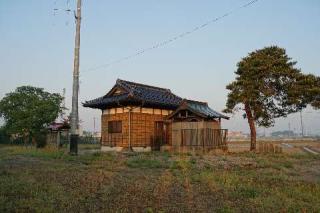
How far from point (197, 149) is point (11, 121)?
83.3 feet

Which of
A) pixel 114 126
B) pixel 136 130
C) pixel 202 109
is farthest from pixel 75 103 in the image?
pixel 202 109

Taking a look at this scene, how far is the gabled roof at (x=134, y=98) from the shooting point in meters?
23.4

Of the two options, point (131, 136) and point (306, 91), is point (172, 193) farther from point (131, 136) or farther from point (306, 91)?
point (306, 91)

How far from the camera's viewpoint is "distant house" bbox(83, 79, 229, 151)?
22750mm

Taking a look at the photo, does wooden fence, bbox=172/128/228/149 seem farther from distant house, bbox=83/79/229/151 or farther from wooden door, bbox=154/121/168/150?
wooden door, bbox=154/121/168/150

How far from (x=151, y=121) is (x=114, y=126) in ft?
9.50

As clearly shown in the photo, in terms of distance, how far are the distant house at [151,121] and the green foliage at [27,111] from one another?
13.3 m

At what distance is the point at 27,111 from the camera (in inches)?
1451

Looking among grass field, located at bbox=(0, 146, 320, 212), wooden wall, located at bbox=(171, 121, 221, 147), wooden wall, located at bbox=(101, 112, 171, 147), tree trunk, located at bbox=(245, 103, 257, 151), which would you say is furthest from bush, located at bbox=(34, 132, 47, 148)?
grass field, located at bbox=(0, 146, 320, 212)

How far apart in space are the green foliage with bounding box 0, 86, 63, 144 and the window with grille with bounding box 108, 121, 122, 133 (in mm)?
14028

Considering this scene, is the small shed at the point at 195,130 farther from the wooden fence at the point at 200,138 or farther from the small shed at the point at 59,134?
the small shed at the point at 59,134

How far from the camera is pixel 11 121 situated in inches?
1492

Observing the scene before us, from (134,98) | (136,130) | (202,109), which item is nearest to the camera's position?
(134,98)

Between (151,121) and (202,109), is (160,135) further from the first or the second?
(202,109)
